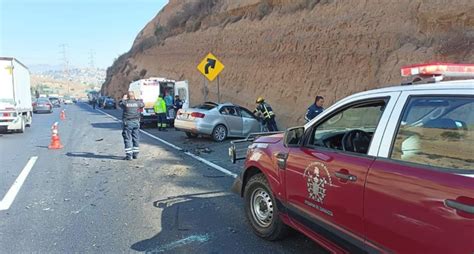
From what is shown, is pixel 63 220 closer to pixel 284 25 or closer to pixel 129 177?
pixel 129 177

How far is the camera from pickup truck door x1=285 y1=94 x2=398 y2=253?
2957 mm

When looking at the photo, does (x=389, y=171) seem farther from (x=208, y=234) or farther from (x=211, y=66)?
(x=211, y=66)

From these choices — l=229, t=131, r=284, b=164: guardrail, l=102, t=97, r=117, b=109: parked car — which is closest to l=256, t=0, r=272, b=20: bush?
l=229, t=131, r=284, b=164: guardrail

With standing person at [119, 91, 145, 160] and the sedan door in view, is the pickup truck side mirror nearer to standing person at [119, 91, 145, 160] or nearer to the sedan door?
standing person at [119, 91, 145, 160]

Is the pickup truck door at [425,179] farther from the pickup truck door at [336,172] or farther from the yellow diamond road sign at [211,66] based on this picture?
the yellow diamond road sign at [211,66]

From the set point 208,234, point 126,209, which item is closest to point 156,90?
point 126,209

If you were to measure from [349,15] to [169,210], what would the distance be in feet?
55.9

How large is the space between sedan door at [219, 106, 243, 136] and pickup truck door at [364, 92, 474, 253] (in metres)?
11.0

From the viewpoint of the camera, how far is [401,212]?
8.34 ft

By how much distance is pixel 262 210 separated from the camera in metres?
4.57

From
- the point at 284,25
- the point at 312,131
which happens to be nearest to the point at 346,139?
the point at 312,131

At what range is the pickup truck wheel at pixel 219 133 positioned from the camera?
13453 mm

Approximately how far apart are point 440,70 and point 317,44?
59.8 ft

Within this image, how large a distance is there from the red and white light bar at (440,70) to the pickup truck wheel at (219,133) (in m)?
10.4
